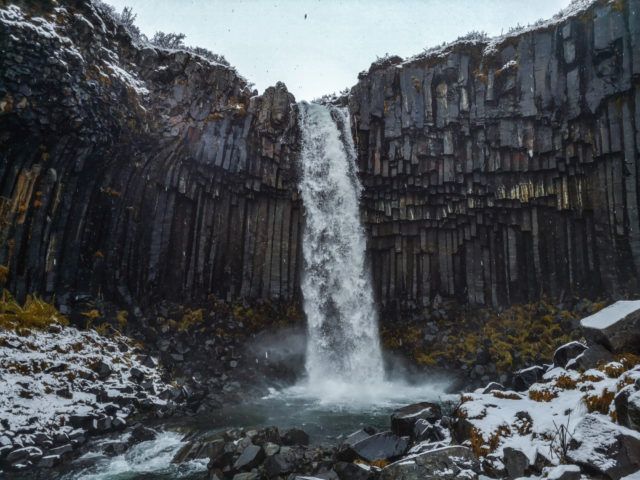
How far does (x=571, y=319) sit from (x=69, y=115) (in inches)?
798

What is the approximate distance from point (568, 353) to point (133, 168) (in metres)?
16.8

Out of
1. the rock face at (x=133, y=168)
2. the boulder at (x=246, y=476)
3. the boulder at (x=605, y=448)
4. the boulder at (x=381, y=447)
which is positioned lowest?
the boulder at (x=246, y=476)

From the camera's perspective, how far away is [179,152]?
62.2 ft

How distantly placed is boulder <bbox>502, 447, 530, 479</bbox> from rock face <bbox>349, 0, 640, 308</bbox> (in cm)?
1328

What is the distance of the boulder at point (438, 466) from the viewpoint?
20.9 ft

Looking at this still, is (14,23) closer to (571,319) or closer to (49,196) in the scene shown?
(49,196)

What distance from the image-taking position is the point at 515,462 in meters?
6.09

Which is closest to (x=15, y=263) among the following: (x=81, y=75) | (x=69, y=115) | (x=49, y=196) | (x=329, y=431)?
(x=49, y=196)

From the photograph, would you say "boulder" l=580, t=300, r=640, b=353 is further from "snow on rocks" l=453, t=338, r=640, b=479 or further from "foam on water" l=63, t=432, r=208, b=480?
"foam on water" l=63, t=432, r=208, b=480

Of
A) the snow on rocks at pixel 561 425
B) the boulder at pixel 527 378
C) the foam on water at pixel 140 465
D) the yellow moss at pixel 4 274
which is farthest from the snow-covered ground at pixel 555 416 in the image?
the yellow moss at pixel 4 274

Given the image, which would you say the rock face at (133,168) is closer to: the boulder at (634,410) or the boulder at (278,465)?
the boulder at (278,465)

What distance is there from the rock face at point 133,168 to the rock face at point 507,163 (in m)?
4.91

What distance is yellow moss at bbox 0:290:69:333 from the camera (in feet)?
42.8

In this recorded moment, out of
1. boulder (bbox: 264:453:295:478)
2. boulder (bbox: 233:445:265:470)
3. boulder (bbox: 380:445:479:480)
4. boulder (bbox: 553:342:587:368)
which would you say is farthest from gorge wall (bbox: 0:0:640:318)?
boulder (bbox: 380:445:479:480)
